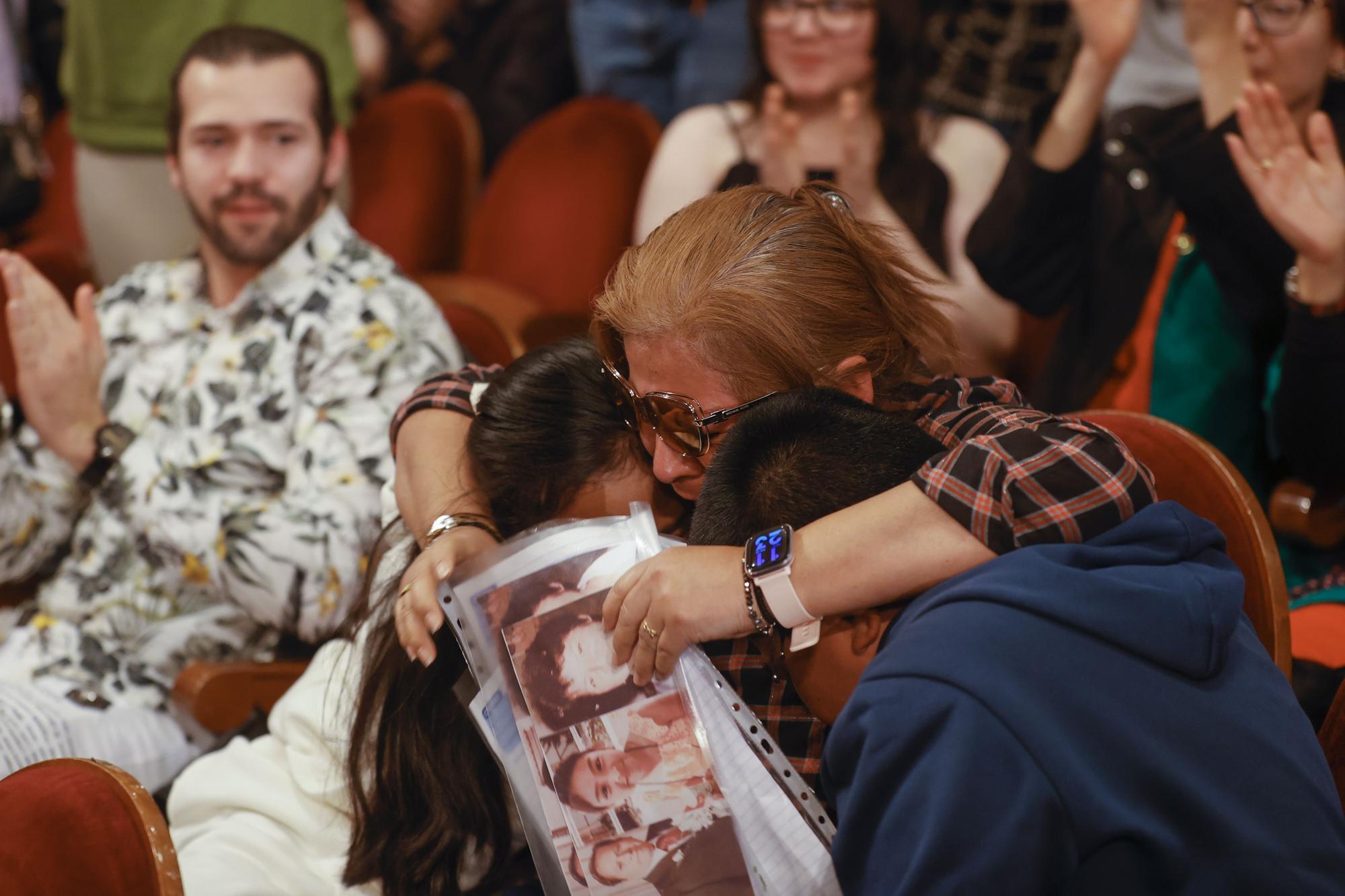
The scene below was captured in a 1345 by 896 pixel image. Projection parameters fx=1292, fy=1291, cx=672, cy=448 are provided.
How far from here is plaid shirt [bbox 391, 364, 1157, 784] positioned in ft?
3.72

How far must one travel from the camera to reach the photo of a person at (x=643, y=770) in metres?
1.17

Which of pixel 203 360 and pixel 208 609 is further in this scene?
pixel 203 360

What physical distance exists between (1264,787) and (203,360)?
1834 mm

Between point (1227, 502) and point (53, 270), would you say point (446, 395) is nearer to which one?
point (1227, 502)

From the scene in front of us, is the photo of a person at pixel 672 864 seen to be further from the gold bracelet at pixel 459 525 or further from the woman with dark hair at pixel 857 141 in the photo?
the woman with dark hair at pixel 857 141

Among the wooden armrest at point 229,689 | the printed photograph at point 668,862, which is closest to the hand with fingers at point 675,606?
the printed photograph at point 668,862

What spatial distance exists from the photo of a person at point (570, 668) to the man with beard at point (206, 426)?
81 centimetres

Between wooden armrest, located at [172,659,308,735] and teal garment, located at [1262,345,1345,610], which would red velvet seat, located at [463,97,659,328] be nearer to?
wooden armrest, located at [172,659,308,735]

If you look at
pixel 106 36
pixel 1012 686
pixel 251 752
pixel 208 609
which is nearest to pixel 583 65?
pixel 106 36

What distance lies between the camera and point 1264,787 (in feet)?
3.43

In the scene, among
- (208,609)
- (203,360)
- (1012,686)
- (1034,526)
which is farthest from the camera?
(203,360)

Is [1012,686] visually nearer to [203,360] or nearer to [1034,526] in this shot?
[1034,526]

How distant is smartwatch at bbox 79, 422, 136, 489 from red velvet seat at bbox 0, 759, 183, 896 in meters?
1.02

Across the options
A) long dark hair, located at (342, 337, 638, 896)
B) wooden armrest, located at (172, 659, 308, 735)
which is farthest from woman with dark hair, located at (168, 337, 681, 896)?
wooden armrest, located at (172, 659, 308, 735)
